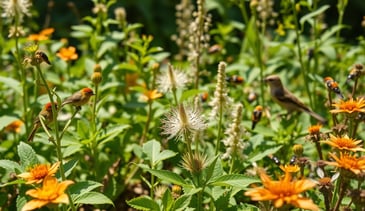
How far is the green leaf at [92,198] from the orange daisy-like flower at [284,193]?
0.34 meters

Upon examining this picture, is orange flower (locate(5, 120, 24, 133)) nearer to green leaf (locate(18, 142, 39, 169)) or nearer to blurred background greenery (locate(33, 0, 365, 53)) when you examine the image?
green leaf (locate(18, 142, 39, 169))

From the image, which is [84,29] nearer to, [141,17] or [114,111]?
[114,111]

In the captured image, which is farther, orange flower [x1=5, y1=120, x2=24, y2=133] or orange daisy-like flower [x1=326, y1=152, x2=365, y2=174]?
orange flower [x1=5, y1=120, x2=24, y2=133]

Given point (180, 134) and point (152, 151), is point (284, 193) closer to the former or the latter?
point (180, 134)

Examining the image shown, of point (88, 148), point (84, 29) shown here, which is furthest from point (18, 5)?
point (88, 148)

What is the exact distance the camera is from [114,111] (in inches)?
83.2

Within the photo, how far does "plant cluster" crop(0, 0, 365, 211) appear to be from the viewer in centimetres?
118

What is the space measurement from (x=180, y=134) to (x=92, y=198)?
23 cm

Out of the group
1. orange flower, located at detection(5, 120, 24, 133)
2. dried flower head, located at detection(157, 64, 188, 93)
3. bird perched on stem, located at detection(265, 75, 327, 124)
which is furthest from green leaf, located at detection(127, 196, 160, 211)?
orange flower, located at detection(5, 120, 24, 133)

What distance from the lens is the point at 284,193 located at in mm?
980

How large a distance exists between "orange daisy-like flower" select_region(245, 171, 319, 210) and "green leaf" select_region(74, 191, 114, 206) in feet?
1.13

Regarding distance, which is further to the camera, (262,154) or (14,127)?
(14,127)

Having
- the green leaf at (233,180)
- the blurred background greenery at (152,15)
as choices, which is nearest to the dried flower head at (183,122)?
the green leaf at (233,180)

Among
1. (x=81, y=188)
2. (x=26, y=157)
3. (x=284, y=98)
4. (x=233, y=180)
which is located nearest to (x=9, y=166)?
(x=26, y=157)
